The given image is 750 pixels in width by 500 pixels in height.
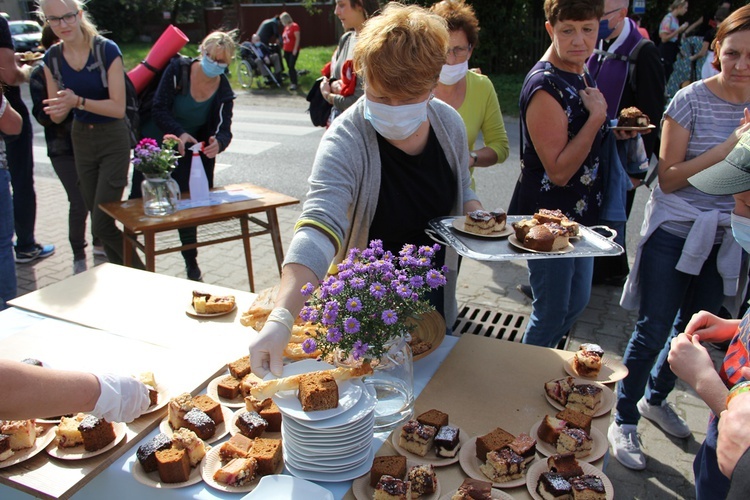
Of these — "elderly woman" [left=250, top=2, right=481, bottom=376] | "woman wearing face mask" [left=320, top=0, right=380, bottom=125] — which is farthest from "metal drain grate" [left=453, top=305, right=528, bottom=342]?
"woman wearing face mask" [left=320, top=0, right=380, bottom=125]

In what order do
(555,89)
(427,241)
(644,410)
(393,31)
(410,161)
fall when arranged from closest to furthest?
1. (393,31)
2. (410,161)
3. (427,241)
4. (555,89)
5. (644,410)

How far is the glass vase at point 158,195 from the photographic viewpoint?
12.5 feet

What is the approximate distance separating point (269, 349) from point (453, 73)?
2.19 metres

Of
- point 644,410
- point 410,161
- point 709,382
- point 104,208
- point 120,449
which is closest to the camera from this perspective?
point 709,382

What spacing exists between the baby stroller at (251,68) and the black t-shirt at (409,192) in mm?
13073

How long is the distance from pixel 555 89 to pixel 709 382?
1.47 meters

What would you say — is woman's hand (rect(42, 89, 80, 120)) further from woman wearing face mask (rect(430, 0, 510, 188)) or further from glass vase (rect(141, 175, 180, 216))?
woman wearing face mask (rect(430, 0, 510, 188))

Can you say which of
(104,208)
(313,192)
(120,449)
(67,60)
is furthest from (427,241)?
(67,60)

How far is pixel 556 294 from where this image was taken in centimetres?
269

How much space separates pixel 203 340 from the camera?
227 centimetres

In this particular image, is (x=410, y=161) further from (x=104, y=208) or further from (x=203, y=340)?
(x=104, y=208)

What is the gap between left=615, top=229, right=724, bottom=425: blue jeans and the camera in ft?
8.37

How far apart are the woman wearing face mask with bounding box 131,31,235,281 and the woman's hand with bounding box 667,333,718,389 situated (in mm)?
3516

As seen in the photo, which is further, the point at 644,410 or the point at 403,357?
the point at 644,410
